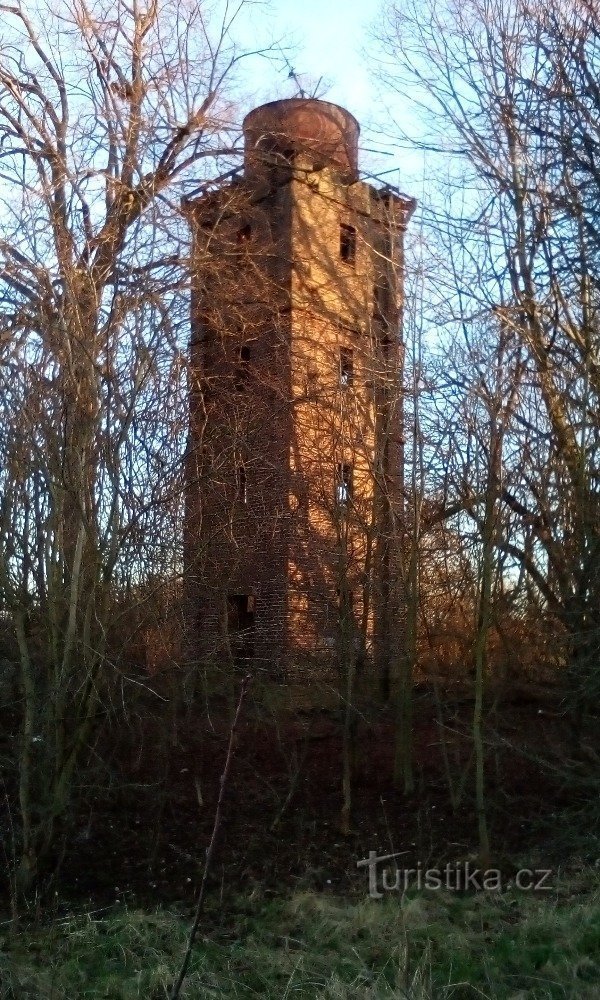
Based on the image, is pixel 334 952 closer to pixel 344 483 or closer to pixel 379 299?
pixel 344 483

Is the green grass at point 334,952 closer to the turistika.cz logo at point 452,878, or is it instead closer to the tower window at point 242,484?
the turistika.cz logo at point 452,878

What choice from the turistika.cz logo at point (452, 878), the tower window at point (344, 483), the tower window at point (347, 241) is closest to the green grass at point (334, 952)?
the turistika.cz logo at point (452, 878)

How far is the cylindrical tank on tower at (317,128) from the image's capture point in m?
21.4

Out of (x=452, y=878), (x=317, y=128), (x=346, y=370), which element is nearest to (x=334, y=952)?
(x=452, y=878)

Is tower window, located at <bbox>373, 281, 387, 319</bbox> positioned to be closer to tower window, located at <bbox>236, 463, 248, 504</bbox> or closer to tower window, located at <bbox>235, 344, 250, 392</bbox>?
tower window, located at <bbox>235, 344, 250, 392</bbox>

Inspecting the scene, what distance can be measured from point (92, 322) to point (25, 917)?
548 cm

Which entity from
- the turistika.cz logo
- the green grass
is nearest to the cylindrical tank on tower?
the turistika.cz logo

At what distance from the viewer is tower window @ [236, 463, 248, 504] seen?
47.0 feet

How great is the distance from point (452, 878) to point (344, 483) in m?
5.24

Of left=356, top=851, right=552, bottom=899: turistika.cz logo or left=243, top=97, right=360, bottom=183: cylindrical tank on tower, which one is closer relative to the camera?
left=356, top=851, right=552, bottom=899: turistika.cz logo

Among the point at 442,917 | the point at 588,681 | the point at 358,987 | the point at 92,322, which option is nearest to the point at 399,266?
the point at 92,322

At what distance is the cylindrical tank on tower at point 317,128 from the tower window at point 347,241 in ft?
3.59

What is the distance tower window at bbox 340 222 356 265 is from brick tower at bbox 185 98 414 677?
4030mm

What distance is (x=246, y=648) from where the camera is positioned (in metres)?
17.2
